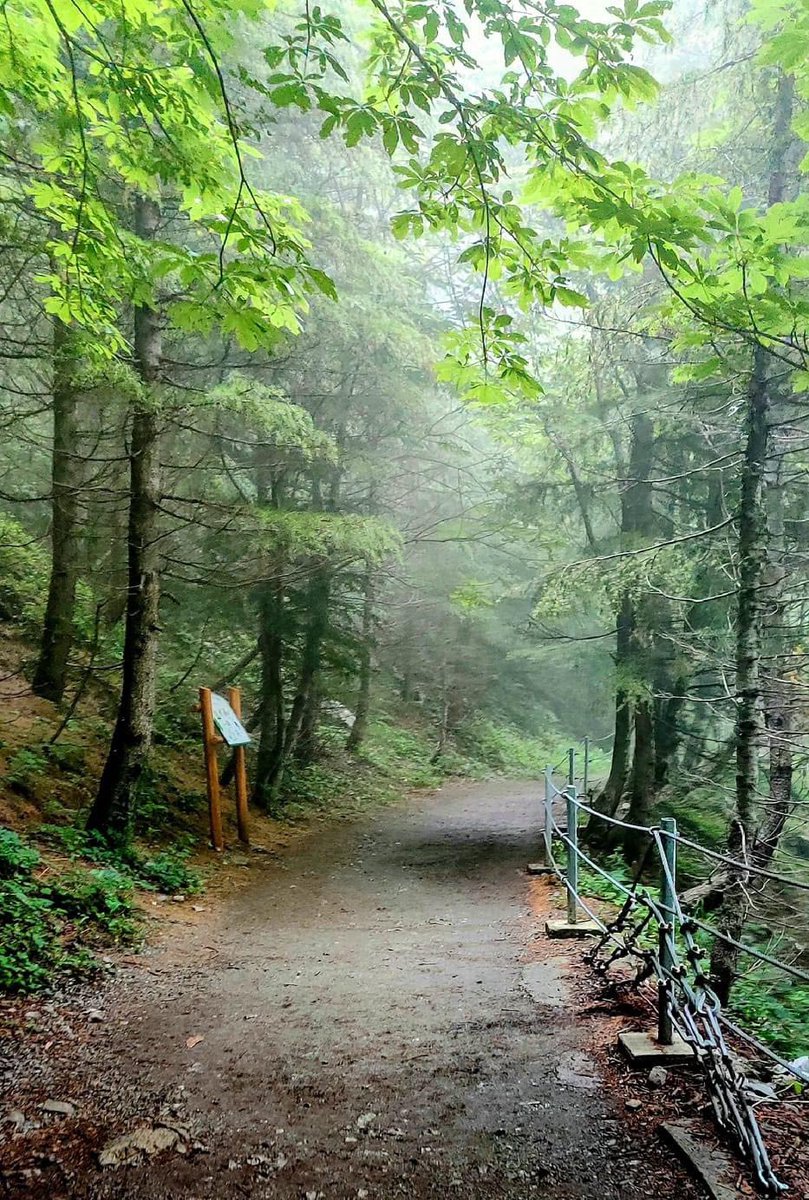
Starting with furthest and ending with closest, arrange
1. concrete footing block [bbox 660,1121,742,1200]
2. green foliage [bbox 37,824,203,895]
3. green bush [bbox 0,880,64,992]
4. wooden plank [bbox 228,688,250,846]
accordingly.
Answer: wooden plank [bbox 228,688,250,846]
green foliage [bbox 37,824,203,895]
green bush [bbox 0,880,64,992]
concrete footing block [bbox 660,1121,742,1200]

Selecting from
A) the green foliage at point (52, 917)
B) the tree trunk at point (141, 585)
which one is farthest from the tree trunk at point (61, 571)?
the green foliage at point (52, 917)

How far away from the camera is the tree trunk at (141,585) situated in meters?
7.76

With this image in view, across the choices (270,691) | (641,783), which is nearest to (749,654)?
(641,783)

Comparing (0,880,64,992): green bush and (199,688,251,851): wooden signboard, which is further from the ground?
(199,688,251,851): wooden signboard

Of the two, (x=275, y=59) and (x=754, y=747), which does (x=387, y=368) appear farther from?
(x=275, y=59)

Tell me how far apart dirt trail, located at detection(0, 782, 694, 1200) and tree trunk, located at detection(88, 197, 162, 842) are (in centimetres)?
207

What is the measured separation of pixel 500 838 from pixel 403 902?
425 centimetres

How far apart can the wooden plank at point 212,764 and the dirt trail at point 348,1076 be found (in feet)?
8.49

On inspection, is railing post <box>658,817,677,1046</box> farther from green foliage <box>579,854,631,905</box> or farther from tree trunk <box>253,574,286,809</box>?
tree trunk <box>253,574,286,809</box>

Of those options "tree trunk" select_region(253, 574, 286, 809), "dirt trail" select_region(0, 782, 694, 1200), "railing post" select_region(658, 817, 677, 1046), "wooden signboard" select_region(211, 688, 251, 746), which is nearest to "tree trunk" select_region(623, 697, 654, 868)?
"dirt trail" select_region(0, 782, 694, 1200)

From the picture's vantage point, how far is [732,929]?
5.52m

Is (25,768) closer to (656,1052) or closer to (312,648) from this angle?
(312,648)

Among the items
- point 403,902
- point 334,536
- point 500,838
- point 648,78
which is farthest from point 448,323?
point 648,78

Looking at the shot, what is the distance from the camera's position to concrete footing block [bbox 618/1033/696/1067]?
3273 millimetres
